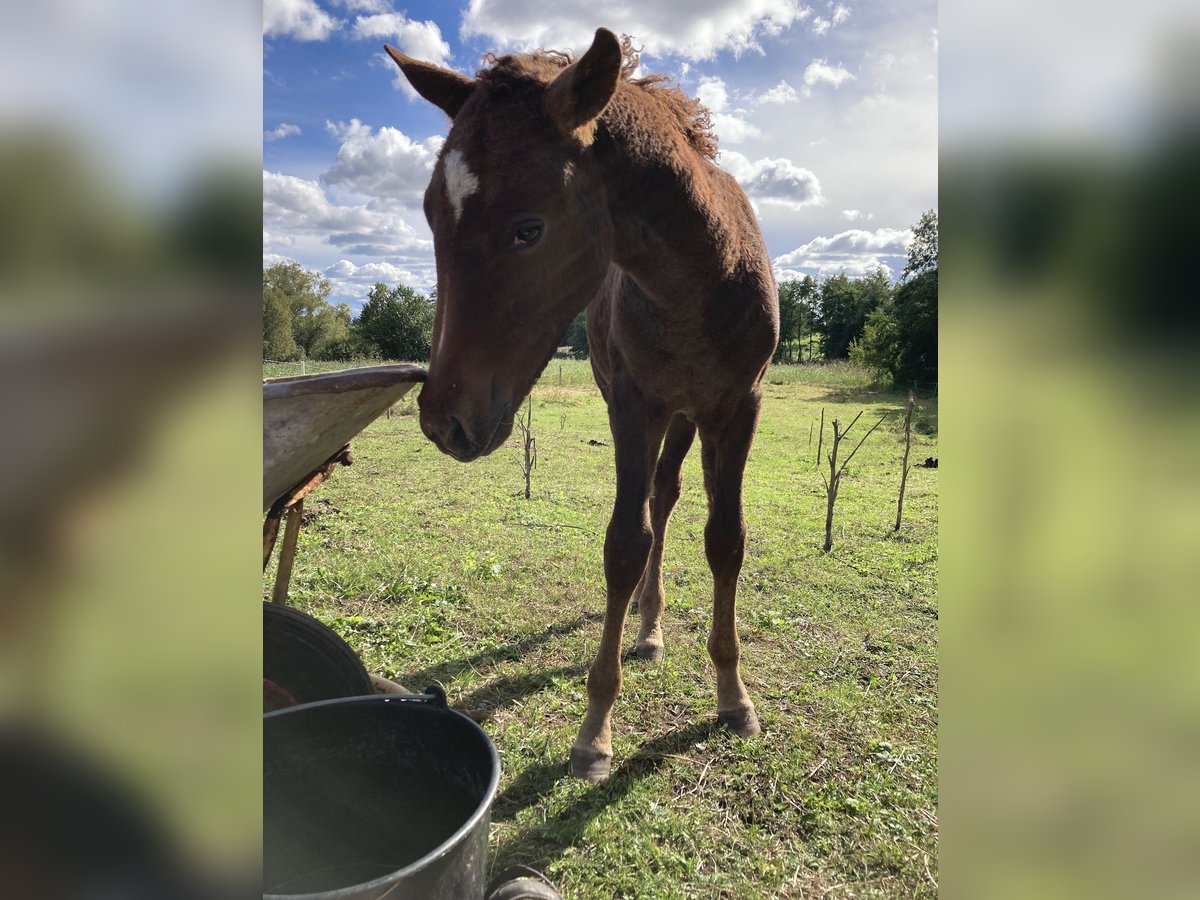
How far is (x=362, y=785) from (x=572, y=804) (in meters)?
0.87

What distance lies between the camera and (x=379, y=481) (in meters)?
8.36

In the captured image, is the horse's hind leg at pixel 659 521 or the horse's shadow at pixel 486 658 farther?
the horse's hind leg at pixel 659 521

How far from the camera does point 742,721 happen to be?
306 cm

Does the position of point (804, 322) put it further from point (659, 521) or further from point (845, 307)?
point (659, 521)

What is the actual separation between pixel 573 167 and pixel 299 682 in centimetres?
221

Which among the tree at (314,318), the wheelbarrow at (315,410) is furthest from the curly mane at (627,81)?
the tree at (314,318)

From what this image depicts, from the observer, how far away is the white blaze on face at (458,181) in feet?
6.04

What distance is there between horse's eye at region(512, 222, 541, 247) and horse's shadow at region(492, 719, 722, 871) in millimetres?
2050

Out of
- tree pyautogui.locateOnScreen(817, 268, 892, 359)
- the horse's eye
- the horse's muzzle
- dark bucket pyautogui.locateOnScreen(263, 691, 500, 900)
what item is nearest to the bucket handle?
dark bucket pyautogui.locateOnScreen(263, 691, 500, 900)

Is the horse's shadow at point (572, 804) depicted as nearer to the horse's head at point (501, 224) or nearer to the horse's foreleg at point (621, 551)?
the horse's foreleg at point (621, 551)

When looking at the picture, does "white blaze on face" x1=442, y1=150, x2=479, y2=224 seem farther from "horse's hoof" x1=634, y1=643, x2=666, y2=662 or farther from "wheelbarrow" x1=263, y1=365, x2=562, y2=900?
"horse's hoof" x1=634, y1=643, x2=666, y2=662
